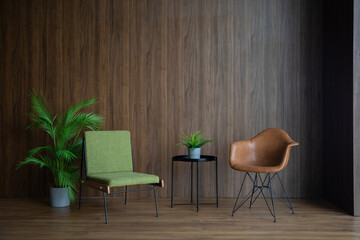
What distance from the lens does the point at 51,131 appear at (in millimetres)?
3834

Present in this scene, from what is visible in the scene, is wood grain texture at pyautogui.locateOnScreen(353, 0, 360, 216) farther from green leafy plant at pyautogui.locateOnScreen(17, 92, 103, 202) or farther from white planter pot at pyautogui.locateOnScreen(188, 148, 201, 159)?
green leafy plant at pyautogui.locateOnScreen(17, 92, 103, 202)

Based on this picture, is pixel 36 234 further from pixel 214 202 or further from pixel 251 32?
pixel 251 32

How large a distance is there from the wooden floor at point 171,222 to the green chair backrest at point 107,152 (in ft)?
1.43

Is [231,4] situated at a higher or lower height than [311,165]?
higher

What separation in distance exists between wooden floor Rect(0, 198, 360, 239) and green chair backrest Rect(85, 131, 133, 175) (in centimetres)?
44

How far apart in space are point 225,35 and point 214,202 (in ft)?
6.38

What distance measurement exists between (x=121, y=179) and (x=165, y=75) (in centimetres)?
151

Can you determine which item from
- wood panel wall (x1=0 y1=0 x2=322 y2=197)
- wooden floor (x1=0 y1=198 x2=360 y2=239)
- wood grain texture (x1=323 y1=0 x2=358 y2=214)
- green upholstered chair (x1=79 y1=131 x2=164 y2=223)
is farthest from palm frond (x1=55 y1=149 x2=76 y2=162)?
wood grain texture (x1=323 y1=0 x2=358 y2=214)

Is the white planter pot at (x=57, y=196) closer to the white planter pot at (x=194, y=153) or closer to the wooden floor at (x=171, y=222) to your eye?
the wooden floor at (x=171, y=222)

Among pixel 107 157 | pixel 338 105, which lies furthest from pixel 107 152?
pixel 338 105

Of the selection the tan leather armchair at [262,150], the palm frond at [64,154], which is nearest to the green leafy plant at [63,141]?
the palm frond at [64,154]

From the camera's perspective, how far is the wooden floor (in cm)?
287

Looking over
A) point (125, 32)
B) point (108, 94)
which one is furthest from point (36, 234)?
point (125, 32)

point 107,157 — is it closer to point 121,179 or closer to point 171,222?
point 121,179
